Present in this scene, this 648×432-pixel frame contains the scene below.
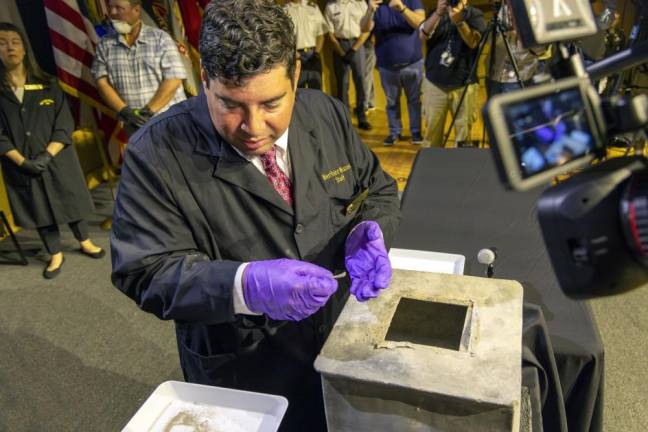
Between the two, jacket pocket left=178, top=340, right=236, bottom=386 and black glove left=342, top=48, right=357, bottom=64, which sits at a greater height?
black glove left=342, top=48, right=357, bottom=64

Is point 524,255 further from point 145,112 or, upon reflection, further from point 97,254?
point 97,254

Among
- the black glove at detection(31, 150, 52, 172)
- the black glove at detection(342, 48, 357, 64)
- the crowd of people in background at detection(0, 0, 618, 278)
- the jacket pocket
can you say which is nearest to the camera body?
the jacket pocket

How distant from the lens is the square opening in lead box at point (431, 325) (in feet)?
3.06

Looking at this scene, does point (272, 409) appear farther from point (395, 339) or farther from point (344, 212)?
point (344, 212)

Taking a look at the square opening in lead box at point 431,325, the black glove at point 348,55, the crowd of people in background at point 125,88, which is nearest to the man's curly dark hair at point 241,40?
the square opening in lead box at point 431,325

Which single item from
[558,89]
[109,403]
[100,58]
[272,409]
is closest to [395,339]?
[272,409]

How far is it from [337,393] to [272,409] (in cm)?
21

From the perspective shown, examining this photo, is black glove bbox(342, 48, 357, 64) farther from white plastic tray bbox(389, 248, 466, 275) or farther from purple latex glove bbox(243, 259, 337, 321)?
purple latex glove bbox(243, 259, 337, 321)

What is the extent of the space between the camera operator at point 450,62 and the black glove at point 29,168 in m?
2.78

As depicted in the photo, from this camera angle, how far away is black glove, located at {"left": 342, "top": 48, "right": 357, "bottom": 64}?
5.02 metres

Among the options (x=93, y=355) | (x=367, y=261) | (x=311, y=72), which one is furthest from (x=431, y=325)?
(x=311, y=72)

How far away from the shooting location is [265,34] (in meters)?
0.92

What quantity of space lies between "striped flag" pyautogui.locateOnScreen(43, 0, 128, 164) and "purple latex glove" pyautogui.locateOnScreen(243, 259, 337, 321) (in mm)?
3376

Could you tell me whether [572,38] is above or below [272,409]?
above
